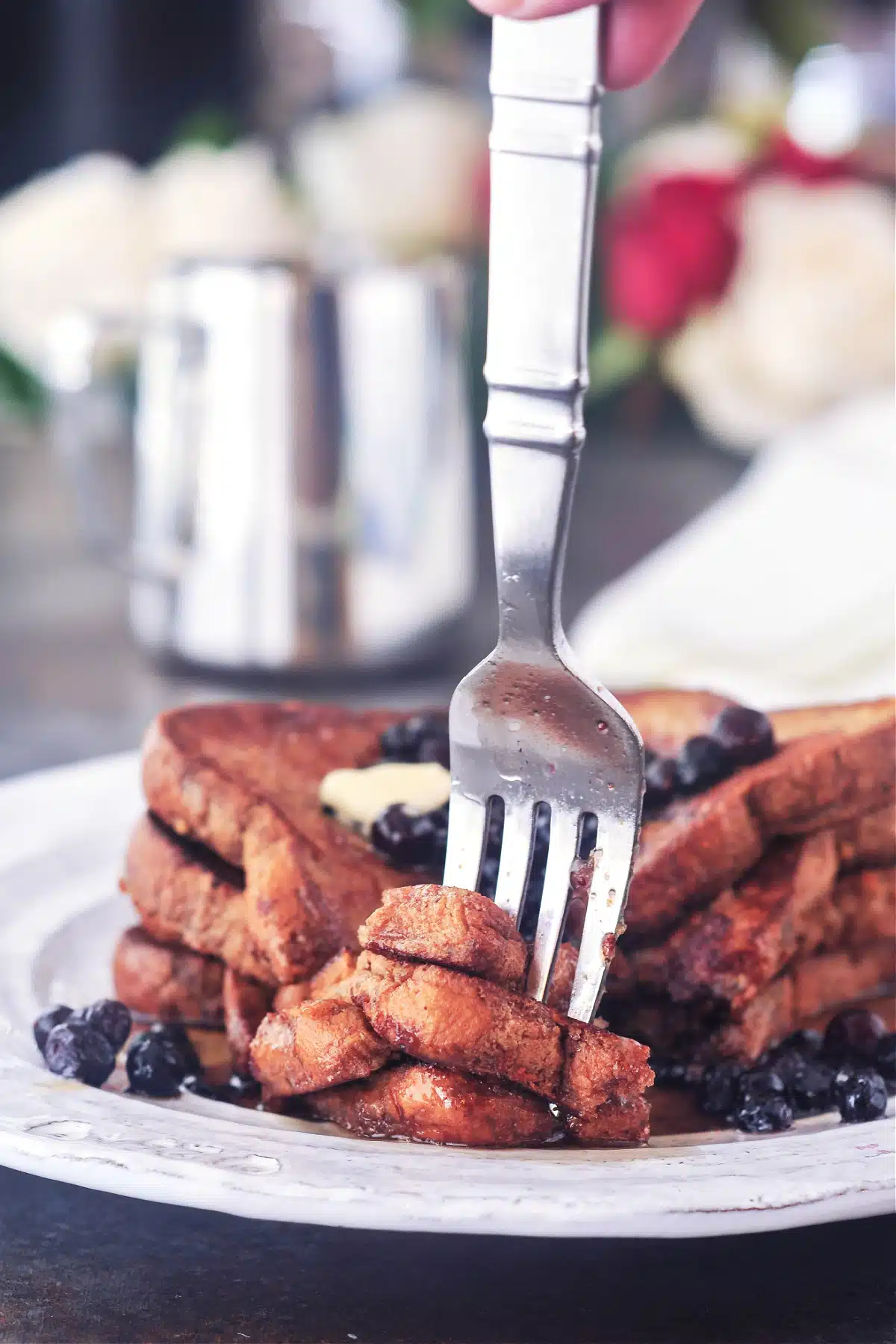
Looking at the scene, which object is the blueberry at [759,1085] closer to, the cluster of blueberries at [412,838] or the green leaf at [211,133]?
the cluster of blueberries at [412,838]

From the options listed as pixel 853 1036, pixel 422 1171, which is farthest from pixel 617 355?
pixel 422 1171

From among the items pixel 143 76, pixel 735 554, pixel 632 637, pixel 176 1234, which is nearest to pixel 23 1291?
pixel 176 1234

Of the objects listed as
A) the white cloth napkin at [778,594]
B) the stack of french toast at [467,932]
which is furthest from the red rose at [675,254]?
the stack of french toast at [467,932]

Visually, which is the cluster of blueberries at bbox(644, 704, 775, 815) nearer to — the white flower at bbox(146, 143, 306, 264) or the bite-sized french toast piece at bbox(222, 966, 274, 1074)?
the bite-sized french toast piece at bbox(222, 966, 274, 1074)

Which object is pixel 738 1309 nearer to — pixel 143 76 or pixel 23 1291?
pixel 23 1291

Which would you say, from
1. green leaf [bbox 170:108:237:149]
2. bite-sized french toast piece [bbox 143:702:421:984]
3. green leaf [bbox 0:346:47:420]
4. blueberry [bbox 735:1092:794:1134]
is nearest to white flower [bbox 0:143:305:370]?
green leaf [bbox 0:346:47:420]

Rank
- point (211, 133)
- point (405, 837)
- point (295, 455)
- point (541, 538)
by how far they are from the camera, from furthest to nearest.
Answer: point (211, 133), point (295, 455), point (405, 837), point (541, 538)

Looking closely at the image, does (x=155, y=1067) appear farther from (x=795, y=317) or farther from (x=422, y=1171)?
(x=795, y=317)
